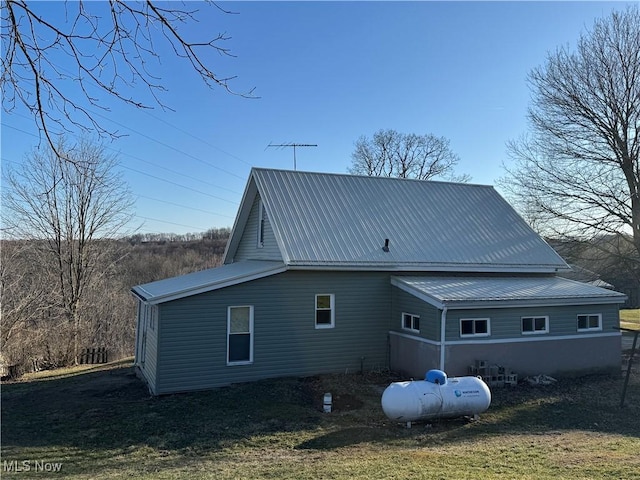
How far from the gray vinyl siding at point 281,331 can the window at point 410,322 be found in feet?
1.95

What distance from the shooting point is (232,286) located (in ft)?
41.4

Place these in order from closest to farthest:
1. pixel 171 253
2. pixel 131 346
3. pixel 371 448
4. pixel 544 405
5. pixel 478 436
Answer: pixel 371 448 < pixel 478 436 < pixel 544 405 < pixel 131 346 < pixel 171 253

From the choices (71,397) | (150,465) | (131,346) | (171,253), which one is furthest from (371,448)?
(171,253)

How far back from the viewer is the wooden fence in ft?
66.5

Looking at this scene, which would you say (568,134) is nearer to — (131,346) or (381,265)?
(381,265)

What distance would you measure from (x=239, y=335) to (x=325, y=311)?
266 centimetres

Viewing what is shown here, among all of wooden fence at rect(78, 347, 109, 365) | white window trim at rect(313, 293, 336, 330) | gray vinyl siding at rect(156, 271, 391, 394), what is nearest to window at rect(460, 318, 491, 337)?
gray vinyl siding at rect(156, 271, 391, 394)

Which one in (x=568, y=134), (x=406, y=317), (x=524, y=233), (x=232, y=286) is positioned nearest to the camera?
(x=232, y=286)

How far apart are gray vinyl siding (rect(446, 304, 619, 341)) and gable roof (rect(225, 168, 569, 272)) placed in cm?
245

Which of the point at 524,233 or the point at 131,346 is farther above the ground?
the point at 524,233

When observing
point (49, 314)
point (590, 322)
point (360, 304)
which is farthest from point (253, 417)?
point (49, 314)

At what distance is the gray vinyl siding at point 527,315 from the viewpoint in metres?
12.6

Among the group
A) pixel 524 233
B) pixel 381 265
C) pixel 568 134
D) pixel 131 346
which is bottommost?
pixel 131 346

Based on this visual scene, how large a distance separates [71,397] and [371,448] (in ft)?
26.3
